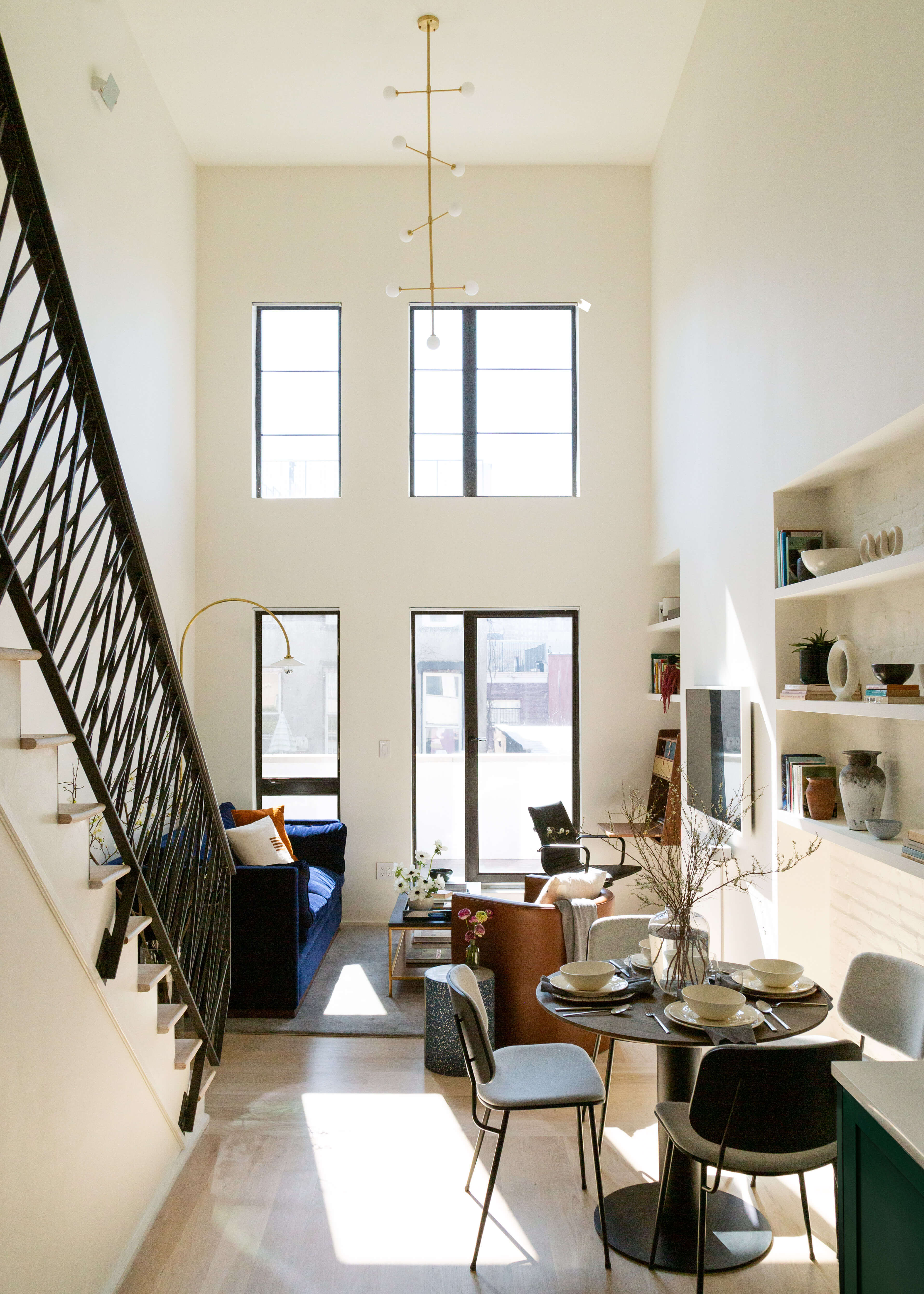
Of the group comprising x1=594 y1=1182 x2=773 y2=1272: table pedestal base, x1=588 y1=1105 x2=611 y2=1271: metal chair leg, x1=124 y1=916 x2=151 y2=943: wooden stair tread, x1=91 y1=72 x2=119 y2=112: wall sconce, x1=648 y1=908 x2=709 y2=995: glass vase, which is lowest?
x1=594 y1=1182 x2=773 y2=1272: table pedestal base

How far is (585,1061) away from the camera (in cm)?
314

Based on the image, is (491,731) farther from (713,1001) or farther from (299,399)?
(713,1001)

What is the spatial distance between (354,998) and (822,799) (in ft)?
9.45

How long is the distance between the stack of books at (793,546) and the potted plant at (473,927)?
203 centimetres

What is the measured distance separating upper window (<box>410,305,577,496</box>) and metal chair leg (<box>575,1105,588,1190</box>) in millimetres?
4838

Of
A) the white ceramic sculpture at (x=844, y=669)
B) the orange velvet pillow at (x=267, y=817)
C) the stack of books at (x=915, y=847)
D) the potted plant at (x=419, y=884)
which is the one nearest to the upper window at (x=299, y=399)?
the orange velvet pillow at (x=267, y=817)

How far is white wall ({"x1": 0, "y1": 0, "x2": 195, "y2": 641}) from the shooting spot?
461cm

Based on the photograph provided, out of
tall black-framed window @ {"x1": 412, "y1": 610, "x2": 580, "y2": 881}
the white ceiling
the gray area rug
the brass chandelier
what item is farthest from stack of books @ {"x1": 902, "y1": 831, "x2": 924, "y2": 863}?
the white ceiling

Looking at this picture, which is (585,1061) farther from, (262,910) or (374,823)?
(374,823)

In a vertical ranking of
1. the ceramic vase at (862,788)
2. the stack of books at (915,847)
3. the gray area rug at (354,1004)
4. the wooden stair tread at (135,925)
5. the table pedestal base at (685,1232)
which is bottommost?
the table pedestal base at (685,1232)

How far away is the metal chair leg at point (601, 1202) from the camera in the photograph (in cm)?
278

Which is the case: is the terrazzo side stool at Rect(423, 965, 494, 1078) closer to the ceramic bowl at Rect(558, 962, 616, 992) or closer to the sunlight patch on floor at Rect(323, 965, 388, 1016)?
the sunlight patch on floor at Rect(323, 965, 388, 1016)

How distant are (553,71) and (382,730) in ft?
15.4

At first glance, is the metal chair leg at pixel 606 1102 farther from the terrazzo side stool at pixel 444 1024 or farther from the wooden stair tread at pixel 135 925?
the wooden stair tread at pixel 135 925
